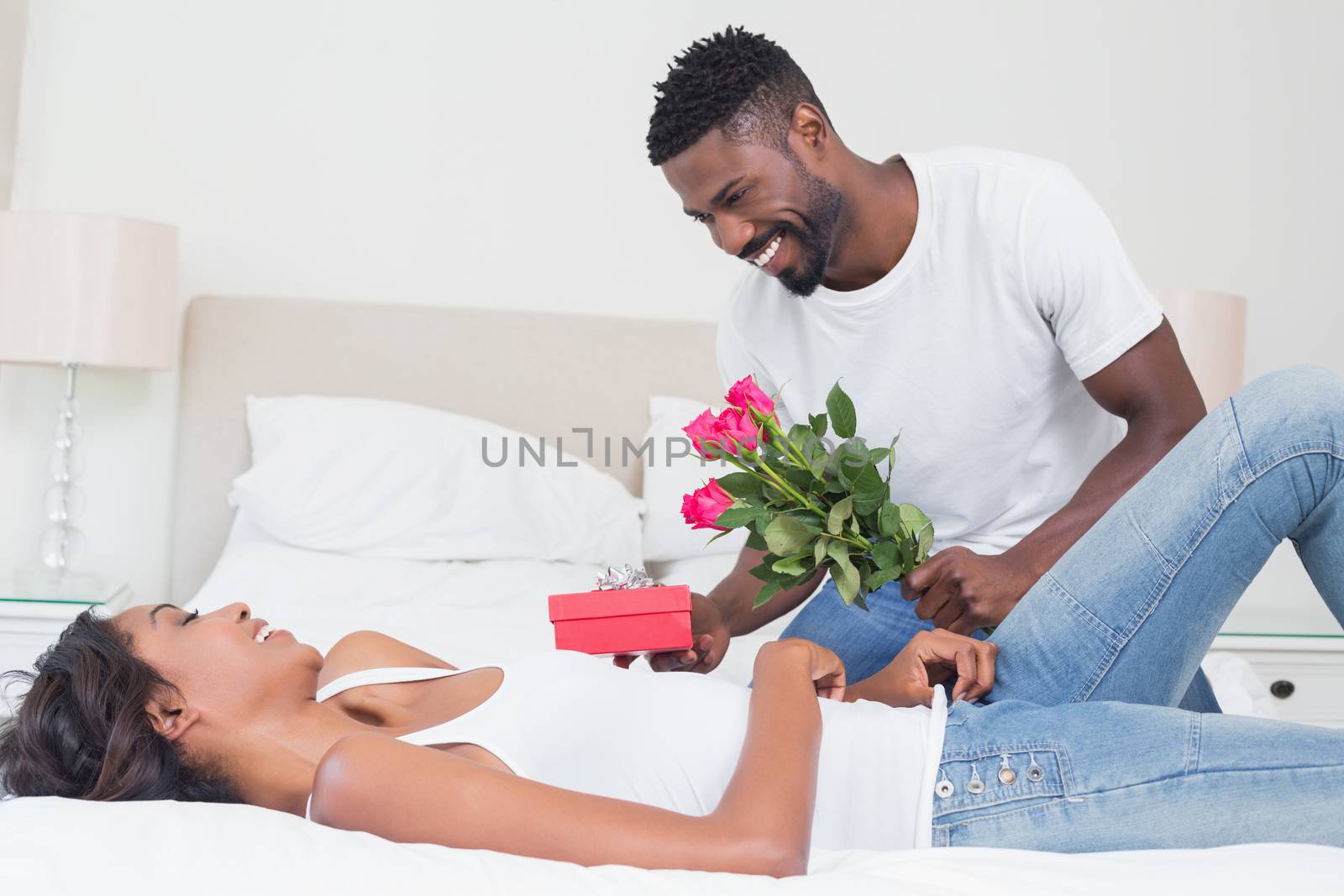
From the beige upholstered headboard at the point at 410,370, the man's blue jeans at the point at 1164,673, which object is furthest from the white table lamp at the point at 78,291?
the man's blue jeans at the point at 1164,673

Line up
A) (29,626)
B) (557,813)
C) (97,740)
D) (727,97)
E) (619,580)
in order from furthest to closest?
(29,626) < (727,97) < (619,580) < (97,740) < (557,813)

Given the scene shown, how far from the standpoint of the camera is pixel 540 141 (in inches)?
112

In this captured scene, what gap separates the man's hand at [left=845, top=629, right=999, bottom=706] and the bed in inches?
11.0

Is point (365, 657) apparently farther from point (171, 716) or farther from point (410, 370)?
point (410, 370)

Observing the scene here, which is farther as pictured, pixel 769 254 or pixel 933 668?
pixel 769 254

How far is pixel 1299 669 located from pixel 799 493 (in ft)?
5.57

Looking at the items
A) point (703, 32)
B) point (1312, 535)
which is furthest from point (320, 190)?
point (1312, 535)

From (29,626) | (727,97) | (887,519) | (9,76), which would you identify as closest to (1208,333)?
(727,97)

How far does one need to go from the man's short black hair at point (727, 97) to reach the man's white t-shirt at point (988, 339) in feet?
0.74

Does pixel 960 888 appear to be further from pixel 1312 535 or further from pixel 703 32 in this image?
pixel 703 32

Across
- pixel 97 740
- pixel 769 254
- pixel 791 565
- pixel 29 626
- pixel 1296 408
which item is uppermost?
pixel 769 254

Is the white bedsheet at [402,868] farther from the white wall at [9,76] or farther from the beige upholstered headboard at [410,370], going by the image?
the white wall at [9,76]

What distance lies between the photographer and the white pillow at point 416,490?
2.35 metres

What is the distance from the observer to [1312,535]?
112 centimetres
